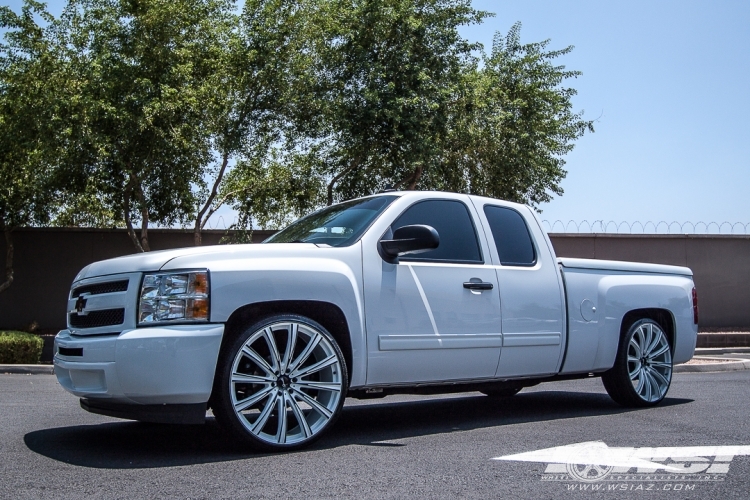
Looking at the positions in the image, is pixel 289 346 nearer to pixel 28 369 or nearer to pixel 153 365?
pixel 153 365

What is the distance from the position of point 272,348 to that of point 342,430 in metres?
1.36

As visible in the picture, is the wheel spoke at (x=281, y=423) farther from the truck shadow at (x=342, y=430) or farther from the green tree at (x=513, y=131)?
the green tree at (x=513, y=131)

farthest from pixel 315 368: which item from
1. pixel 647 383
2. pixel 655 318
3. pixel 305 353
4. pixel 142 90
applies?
pixel 142 90

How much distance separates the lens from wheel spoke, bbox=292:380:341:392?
18.0 ft

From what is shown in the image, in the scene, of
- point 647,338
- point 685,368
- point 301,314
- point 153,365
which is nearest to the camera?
point 153,365

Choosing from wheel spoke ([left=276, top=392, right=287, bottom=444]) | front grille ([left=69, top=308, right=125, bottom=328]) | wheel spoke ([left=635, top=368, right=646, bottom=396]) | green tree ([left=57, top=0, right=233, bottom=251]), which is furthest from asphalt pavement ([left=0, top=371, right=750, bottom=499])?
green tree ([left=57, top=0, right=233, bottom=251])

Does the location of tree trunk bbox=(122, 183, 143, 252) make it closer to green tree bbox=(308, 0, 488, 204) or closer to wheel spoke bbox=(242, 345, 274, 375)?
green tree bbox=(308, 0, 488, 204)

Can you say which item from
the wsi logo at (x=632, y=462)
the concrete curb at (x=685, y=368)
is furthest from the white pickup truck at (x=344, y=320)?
the concrete curb at (x=685, y=368)

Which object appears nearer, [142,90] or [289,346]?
[289,346]

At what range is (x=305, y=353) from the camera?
216 inches

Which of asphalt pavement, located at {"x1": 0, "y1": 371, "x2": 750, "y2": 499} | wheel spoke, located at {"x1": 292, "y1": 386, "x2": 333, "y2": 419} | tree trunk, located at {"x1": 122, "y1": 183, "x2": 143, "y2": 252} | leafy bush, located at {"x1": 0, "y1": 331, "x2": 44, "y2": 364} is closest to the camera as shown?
asphalt pavement, located at {"x1": 0, "y1": 371, "x2": 750, "y2": 499}

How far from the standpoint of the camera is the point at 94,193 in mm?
18406

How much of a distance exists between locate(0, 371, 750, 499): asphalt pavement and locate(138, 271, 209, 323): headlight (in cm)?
89

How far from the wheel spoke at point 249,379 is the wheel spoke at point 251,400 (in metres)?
→ 0.05
